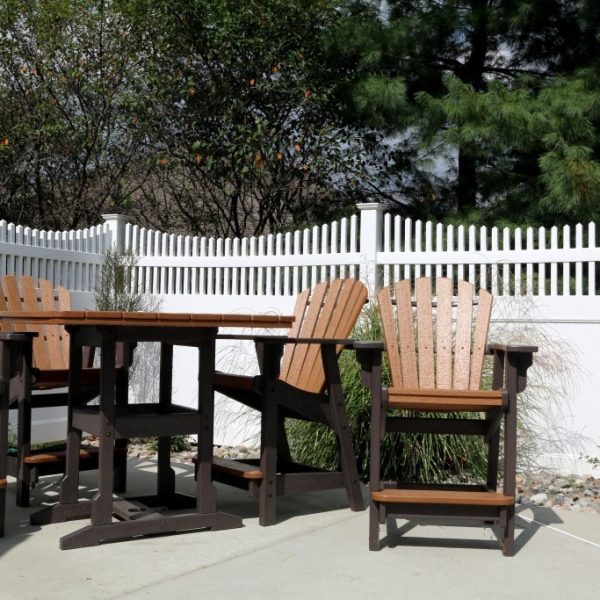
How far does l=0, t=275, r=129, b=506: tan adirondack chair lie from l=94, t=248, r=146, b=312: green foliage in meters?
1.74

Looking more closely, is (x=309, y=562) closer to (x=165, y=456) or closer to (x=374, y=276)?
(x=165, y=456)

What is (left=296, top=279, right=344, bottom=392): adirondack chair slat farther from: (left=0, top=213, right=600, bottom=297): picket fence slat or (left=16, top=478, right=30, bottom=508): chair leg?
(left=16, top=478, right=30, bottom=508): chair leg

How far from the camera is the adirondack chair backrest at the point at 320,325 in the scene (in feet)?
14.2

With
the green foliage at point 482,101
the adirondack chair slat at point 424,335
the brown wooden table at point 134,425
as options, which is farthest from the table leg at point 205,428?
the green foliage at point 482,101

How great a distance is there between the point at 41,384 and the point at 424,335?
204 centimetres

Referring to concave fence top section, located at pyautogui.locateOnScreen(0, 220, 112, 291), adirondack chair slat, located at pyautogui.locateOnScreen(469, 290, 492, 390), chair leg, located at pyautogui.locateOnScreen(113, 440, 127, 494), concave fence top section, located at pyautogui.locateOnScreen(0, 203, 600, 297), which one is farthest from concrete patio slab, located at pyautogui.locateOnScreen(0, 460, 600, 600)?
concave fence top section, located at pyautogui.locateOnScreen(0, 220, 112, 291)

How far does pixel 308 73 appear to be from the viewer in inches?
372

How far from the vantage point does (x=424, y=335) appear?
4.23 m

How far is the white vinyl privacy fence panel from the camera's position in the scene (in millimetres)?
5496

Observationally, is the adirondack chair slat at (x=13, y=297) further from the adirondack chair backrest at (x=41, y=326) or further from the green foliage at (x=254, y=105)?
the green foliage at (x=254, y=105)

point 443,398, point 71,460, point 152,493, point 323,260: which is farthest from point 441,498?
point 323,260

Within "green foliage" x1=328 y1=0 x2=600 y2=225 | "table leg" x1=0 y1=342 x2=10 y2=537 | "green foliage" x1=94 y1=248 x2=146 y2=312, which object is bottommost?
"table leg" x1=0 y1=342 x2=10 y2=537

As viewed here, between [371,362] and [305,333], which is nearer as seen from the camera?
[371,362]

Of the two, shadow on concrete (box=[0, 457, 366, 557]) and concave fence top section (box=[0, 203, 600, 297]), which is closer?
shadow on concrete (box=[0, 457, 366, 557])
